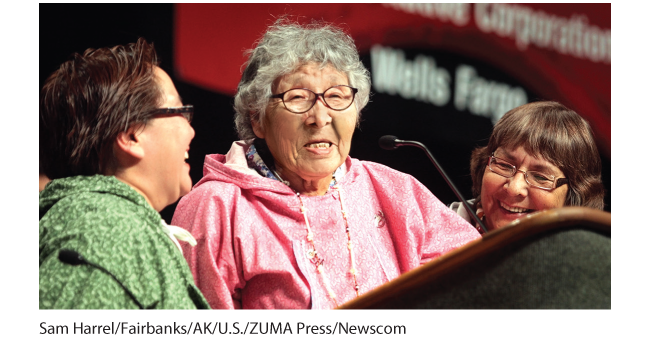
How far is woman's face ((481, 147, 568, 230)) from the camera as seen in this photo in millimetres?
2607

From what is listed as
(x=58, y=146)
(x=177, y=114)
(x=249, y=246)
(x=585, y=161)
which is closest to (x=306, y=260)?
(x=249, y=246)

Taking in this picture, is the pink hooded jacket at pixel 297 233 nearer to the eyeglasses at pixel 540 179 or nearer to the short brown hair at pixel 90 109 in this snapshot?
the eyeglasses at pixel 540 179

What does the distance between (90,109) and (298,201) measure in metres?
0.80

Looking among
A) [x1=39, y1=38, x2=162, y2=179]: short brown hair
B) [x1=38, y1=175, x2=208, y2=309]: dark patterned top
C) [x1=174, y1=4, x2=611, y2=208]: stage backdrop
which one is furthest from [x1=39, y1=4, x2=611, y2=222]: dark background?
[x1=38, y1=175, x2=208, y2=309]: dark patterned top

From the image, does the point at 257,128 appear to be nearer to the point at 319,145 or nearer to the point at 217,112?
the point at 319,145

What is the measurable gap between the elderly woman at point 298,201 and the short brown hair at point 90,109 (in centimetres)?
49

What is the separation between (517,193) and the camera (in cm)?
260

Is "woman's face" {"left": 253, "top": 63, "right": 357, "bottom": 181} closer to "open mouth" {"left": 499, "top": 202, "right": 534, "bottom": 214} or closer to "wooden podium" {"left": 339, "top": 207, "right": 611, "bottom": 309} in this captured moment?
"open mouth" {"left": 499, "top": 202, "right": 534, "bottom": 214}

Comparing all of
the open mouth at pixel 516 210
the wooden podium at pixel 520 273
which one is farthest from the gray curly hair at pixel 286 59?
the wooden podium at pixel 520 273

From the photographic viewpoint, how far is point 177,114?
1.80 m

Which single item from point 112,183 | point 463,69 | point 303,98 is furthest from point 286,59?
point 463,69

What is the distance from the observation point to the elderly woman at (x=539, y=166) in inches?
103
